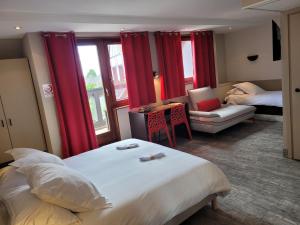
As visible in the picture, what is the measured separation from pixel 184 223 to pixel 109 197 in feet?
2.73

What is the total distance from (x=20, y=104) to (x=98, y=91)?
48.6 inches

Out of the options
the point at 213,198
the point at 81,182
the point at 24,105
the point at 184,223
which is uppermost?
the point at 24,105

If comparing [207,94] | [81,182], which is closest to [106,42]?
[207,94]

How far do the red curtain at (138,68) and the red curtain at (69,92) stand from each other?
2.86ft

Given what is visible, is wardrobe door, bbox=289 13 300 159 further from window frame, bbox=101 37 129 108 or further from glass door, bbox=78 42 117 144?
glass door, bbox=78 42 117 144

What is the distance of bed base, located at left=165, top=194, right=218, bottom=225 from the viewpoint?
1.92 meters

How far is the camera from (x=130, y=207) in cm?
165

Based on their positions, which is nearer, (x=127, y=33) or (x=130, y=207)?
(x=130, y=207)

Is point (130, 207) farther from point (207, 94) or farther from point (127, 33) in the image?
point (207, 94)

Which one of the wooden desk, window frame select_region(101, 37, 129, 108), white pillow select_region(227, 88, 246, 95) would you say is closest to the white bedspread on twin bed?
the wooden desk

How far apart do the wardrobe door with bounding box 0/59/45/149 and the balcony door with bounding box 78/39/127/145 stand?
0.88 m

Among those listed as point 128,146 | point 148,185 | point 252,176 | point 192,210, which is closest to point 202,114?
point 252,176

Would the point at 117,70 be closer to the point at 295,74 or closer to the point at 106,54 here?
the point at 106,54

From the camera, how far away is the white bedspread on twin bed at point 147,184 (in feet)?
5.37
